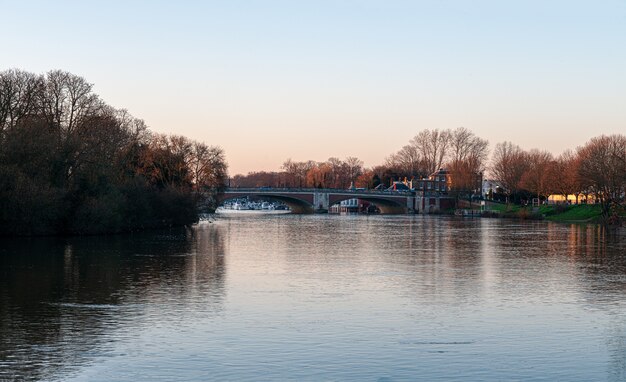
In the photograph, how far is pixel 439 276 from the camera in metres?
33.3

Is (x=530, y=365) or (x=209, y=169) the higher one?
(x=209, y=169)

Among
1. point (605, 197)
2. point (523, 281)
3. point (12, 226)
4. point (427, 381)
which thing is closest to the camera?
point (427, 381)

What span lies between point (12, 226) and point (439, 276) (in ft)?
105

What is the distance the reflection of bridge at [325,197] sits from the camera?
141 m

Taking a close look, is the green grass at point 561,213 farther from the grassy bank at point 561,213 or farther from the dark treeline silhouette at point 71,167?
the dark treeline silhouette at point 71,167

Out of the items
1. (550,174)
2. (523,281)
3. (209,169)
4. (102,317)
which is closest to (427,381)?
(102,317)

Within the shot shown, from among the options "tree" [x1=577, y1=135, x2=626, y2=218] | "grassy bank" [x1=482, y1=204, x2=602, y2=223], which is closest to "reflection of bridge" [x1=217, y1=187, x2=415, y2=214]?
"grassy bank" [x1=482, y1=204, x2=602, y2=223]

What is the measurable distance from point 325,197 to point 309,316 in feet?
407

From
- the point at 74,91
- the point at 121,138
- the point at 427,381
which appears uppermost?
the point at 74,91

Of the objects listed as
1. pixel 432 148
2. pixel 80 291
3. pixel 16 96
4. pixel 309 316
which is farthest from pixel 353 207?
pixel 309 316

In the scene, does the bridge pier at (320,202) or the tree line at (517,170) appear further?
the bridge pier at (320,202)

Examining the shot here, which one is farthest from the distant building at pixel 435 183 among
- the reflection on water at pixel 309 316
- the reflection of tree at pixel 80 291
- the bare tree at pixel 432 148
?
the reflection on water at pixel 309 316

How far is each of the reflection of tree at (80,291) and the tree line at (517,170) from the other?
52580 millimetres

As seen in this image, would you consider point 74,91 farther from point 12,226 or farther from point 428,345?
point 428,345
